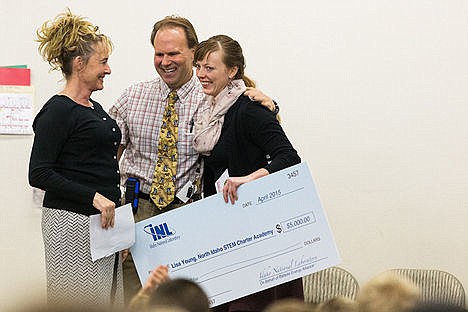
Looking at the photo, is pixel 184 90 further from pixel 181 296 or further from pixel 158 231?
pixel 181 296

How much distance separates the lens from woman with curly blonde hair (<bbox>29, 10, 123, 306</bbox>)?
3.44 m

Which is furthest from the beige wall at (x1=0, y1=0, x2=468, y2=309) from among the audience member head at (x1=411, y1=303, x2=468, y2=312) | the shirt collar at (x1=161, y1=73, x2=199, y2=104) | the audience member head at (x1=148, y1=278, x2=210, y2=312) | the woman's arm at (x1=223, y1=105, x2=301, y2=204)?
the audience member head at (x1=411, y1=303, x2=468, y2=312)

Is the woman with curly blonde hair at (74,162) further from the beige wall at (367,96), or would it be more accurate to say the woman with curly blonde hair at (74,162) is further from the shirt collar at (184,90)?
the beige wall at (367,96)

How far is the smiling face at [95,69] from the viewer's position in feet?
11.7

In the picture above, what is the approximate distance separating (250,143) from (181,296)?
1.97 m

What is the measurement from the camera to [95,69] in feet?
11.7

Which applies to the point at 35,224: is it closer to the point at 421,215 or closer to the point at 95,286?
the point at 95,286

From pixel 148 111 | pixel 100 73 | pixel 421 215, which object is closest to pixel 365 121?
pixel 421 215

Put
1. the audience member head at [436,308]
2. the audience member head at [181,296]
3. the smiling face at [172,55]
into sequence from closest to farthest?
the audience member head at [436,308] → the audience member head at [181,296] → the smiling face at [172,55]

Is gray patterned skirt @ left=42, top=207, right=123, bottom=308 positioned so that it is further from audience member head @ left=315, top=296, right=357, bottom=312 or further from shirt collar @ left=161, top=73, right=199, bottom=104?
audience member head @ left=315, top=296, right=357, bottom=312

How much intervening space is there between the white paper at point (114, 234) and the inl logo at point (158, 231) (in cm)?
7

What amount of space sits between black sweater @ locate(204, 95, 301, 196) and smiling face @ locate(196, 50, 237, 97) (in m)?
0.10

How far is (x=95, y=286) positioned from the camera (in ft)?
11.7

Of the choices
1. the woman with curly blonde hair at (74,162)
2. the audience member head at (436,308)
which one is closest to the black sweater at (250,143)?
the woman with curly blonde hair at (74,162)
